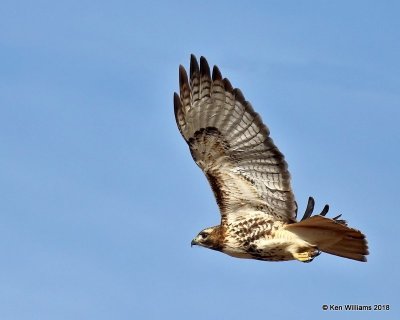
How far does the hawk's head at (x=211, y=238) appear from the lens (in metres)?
12.9

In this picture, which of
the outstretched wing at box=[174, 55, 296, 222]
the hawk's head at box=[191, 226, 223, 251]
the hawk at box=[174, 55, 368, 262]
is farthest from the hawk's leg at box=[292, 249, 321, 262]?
the hawk's head at box=[191, 226, 223, 251]

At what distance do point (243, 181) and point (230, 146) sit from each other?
21.6 inches

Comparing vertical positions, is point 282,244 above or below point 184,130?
below

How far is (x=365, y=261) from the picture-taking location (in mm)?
12422

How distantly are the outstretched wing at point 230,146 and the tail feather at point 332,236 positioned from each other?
29.1 inches

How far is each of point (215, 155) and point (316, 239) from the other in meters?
1.98

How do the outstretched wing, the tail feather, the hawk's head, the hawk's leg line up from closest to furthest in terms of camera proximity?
the tail feather
the hawk's leg
the hawk's head
the outstretched wing

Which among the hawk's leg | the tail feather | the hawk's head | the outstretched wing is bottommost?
the hawk's leg

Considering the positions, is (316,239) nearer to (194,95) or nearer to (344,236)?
(344,236)

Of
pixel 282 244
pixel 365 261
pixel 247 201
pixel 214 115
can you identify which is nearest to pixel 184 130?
pixel 214 115

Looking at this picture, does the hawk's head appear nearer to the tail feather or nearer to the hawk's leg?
the tail feather

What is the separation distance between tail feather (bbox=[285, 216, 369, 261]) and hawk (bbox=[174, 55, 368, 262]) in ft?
0.04

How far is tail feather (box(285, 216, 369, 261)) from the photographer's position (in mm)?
12166

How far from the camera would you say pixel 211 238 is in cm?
1302
